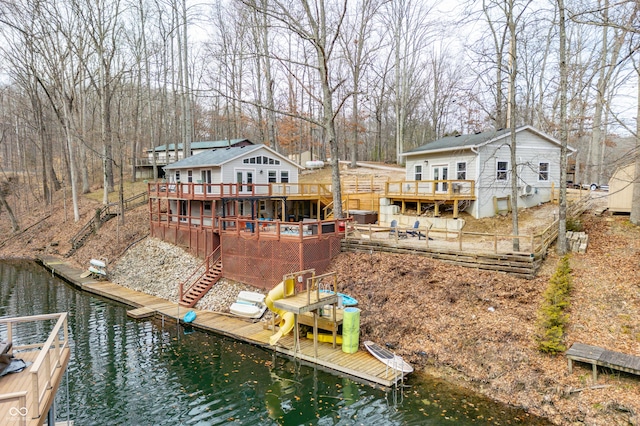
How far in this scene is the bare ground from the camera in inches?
365

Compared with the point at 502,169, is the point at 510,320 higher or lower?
lower

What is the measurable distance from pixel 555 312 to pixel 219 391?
32.1 ft

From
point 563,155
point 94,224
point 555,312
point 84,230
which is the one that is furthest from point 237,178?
point 555,312

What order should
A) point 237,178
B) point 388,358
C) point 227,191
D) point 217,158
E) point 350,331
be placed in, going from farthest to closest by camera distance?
point 217,158 < point 237,178 < point 227,191 < point 350,331 < point 388,358

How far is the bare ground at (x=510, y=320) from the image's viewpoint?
9.27 meters

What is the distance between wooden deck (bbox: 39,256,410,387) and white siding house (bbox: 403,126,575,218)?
11.2 meters

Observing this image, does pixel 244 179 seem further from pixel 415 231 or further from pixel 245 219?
pixel 415 231

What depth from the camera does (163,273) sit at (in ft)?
69.2

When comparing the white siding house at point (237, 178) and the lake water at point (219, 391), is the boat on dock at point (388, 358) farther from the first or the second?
the white siding house at point (237, 178)

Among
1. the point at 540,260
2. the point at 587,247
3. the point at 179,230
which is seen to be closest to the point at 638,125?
the point at 587,247

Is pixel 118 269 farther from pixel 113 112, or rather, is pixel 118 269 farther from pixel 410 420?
pixel 113 112

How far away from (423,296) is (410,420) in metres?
5.04

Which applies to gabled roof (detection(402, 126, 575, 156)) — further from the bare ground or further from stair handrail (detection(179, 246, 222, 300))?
stair handrail (detection(179, 246, 222, 300))

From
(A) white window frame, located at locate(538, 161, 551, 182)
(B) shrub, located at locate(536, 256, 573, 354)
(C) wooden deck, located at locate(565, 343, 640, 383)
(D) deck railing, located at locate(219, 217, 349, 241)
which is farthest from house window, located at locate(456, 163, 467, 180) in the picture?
(C) wooden deck, located at locate(565, 343, 640, 383)
